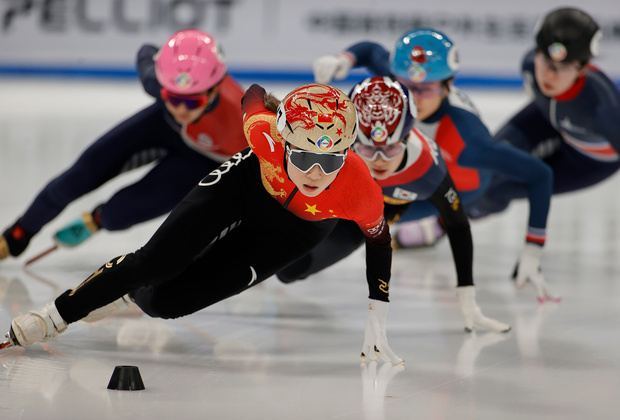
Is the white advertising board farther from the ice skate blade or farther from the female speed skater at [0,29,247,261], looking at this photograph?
the ice skate blade

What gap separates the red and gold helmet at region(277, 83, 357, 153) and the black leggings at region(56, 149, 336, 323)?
15.7 inches

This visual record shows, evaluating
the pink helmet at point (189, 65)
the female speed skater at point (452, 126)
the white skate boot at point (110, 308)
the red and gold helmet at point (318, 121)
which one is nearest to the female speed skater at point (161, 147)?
the pink helmet at point (189, 65)

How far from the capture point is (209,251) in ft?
10.7

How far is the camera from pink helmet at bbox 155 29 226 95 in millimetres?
4184

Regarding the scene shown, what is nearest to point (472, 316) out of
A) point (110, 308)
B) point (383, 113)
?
point (383, 113)

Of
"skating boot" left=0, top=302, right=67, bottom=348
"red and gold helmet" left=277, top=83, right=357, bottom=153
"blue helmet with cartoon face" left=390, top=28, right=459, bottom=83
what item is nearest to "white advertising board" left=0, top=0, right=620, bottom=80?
"blue helmet with cartoon face" left=390, top=28, right=459, bottom=83

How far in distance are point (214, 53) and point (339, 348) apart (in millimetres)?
1732

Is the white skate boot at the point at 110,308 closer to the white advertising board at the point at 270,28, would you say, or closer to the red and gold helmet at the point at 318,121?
the red and gold helmet at the point at 318,121

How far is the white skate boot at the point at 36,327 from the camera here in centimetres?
298

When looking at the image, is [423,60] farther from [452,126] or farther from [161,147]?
[161,147]

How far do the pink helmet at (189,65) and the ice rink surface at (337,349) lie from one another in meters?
1.05

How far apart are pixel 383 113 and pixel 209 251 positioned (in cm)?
84

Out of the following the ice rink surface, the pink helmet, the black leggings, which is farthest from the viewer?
the pink helmet

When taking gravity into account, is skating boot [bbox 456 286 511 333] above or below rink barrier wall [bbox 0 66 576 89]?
above
